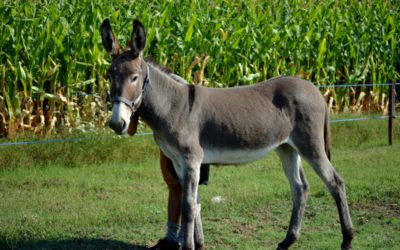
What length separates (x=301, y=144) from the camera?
24.9 feet

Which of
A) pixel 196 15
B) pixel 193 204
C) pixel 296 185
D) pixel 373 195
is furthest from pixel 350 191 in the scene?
pixel 196 15

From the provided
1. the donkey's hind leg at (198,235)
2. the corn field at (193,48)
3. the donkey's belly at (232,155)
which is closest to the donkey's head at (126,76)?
the donkey's belly at (232,155)

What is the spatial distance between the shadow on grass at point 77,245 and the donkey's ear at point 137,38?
218 centimetres

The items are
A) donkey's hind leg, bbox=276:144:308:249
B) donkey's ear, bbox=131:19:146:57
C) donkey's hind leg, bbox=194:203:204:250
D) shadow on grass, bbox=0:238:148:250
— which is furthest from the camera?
donkey's hind leg, bbox=276:144:308:249

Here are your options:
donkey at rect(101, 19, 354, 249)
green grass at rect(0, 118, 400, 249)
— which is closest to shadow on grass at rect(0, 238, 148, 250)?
green grass at rect(0, 118, 400, 249)

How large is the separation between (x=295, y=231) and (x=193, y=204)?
137 cm

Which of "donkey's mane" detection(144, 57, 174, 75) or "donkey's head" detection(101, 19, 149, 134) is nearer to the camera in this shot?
"donkey's head" detection(101, 19, 149, 134)

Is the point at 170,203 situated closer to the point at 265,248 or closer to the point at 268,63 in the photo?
the point at 265,248

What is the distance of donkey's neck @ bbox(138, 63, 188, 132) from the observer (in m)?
7.06

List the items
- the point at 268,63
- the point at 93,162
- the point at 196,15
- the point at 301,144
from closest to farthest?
the point at 301,144
the point at 93,162
the point at 196,15
the point at 268,63

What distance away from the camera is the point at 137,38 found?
22.3ft

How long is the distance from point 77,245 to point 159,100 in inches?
74.8

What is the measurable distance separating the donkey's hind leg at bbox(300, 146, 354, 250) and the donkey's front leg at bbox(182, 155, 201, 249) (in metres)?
1.26

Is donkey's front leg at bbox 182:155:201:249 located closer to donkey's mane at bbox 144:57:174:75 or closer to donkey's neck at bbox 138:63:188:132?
donkey's neck at bbox 138:63:188:132
